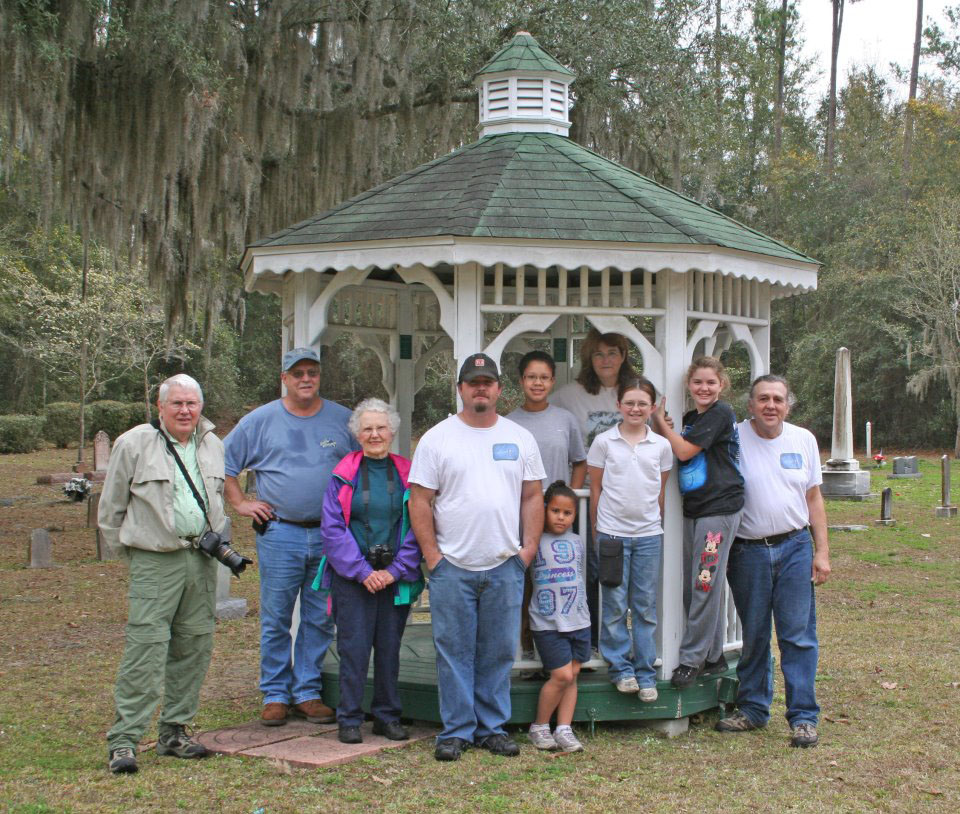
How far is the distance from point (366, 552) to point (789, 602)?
6.79 feet

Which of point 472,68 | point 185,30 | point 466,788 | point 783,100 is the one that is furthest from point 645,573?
point 783,100

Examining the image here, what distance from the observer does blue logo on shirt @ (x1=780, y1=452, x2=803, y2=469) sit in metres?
5.50

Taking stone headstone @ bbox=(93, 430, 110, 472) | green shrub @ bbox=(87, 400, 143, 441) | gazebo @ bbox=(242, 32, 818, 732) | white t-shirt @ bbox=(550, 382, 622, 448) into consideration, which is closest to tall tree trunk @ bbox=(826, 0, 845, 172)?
green shrub @ bbox=(87, 400, 143, 441)

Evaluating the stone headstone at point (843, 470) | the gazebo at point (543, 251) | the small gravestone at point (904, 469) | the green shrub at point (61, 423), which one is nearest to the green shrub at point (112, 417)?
the green shrub at point (61, 423)

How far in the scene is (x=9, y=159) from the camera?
1162 centimetres

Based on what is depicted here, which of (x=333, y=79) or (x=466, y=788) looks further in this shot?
(x=333, y=79)

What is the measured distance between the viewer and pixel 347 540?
5133 millimetres

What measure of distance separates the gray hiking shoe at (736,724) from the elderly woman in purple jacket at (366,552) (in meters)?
1.75

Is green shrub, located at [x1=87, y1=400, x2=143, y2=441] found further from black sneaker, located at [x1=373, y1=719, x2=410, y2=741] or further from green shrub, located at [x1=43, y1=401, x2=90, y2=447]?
black sneaker, located at [x1=373, y1=719, x2=410, y2=741]

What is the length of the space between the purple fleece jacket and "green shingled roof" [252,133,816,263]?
1.26m

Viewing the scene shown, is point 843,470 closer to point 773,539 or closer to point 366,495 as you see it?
point 773,539

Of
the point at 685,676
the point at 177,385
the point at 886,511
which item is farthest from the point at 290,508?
the point at 886,511

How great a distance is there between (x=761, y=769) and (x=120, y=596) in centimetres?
669

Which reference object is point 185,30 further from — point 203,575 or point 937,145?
point 937,145
